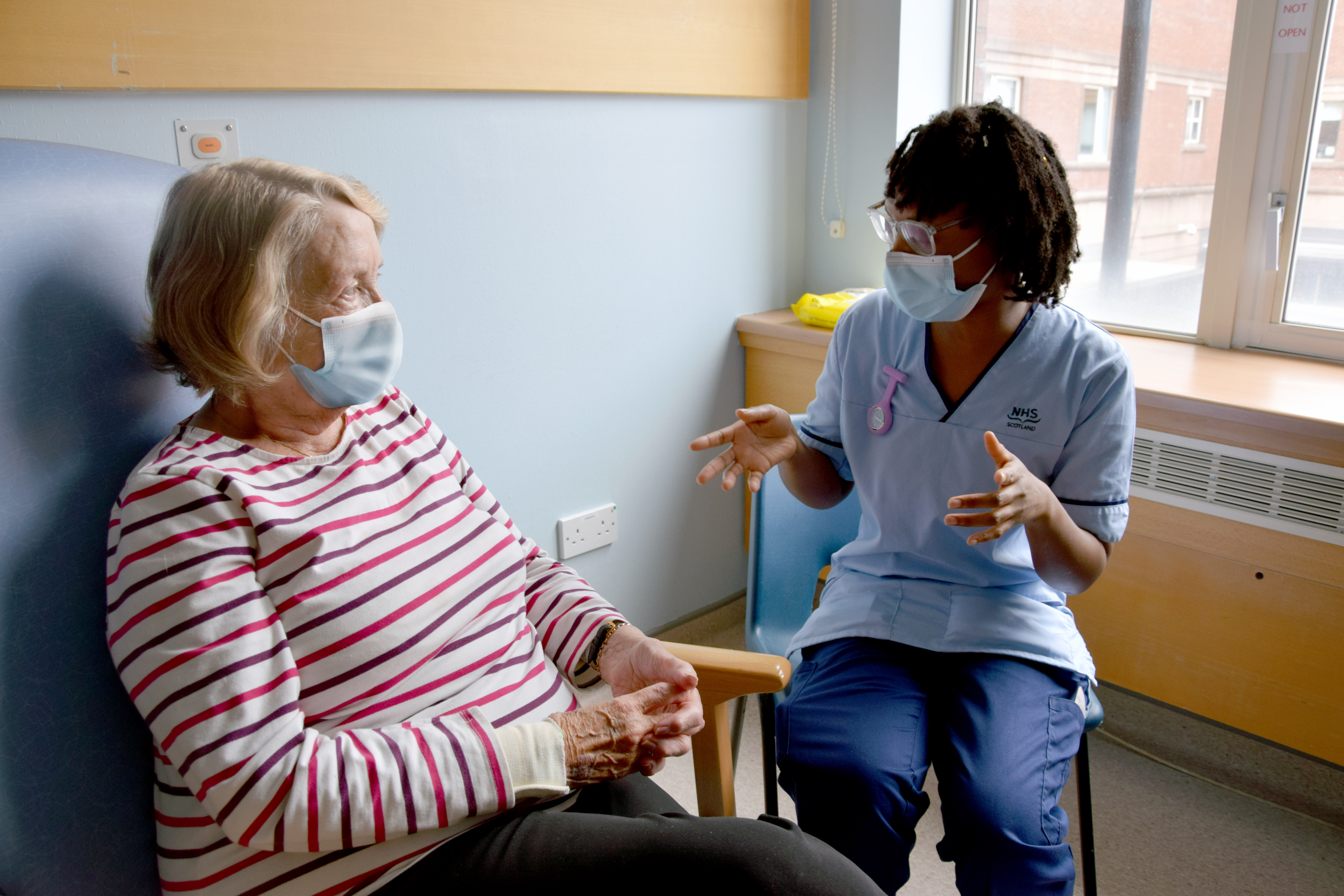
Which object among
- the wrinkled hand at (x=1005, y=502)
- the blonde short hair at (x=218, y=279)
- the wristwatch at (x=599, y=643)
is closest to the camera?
the blonde short hair at (x=218, y=279)

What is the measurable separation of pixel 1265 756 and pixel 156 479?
2041mm

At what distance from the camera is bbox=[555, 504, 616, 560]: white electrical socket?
6.88 feet

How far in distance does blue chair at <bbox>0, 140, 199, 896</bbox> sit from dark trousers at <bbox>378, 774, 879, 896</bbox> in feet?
0.93

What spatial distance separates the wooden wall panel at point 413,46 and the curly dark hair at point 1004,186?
0.84 m

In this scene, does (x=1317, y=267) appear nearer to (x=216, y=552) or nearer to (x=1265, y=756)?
(x=1265, y=756)

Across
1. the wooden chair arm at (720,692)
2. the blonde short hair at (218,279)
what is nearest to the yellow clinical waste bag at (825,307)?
the wooden chair arm at (720,692)

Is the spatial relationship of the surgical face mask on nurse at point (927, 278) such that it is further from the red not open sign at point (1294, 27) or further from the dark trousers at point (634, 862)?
the red not open sign at point (1294, 27)

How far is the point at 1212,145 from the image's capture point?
6.45ft

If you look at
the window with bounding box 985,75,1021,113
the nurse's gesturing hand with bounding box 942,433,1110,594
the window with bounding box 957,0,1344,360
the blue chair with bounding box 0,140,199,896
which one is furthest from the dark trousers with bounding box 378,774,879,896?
the window with bounding box 985,75,1021,113

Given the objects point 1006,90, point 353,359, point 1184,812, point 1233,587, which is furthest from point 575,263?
point 1184,812

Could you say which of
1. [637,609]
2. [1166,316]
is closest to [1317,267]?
[1166,316]

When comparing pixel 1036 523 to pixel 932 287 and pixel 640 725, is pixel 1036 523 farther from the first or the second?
pixel 640 725

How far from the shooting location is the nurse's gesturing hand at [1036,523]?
110cm

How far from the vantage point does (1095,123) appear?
→ 84.7 inches
